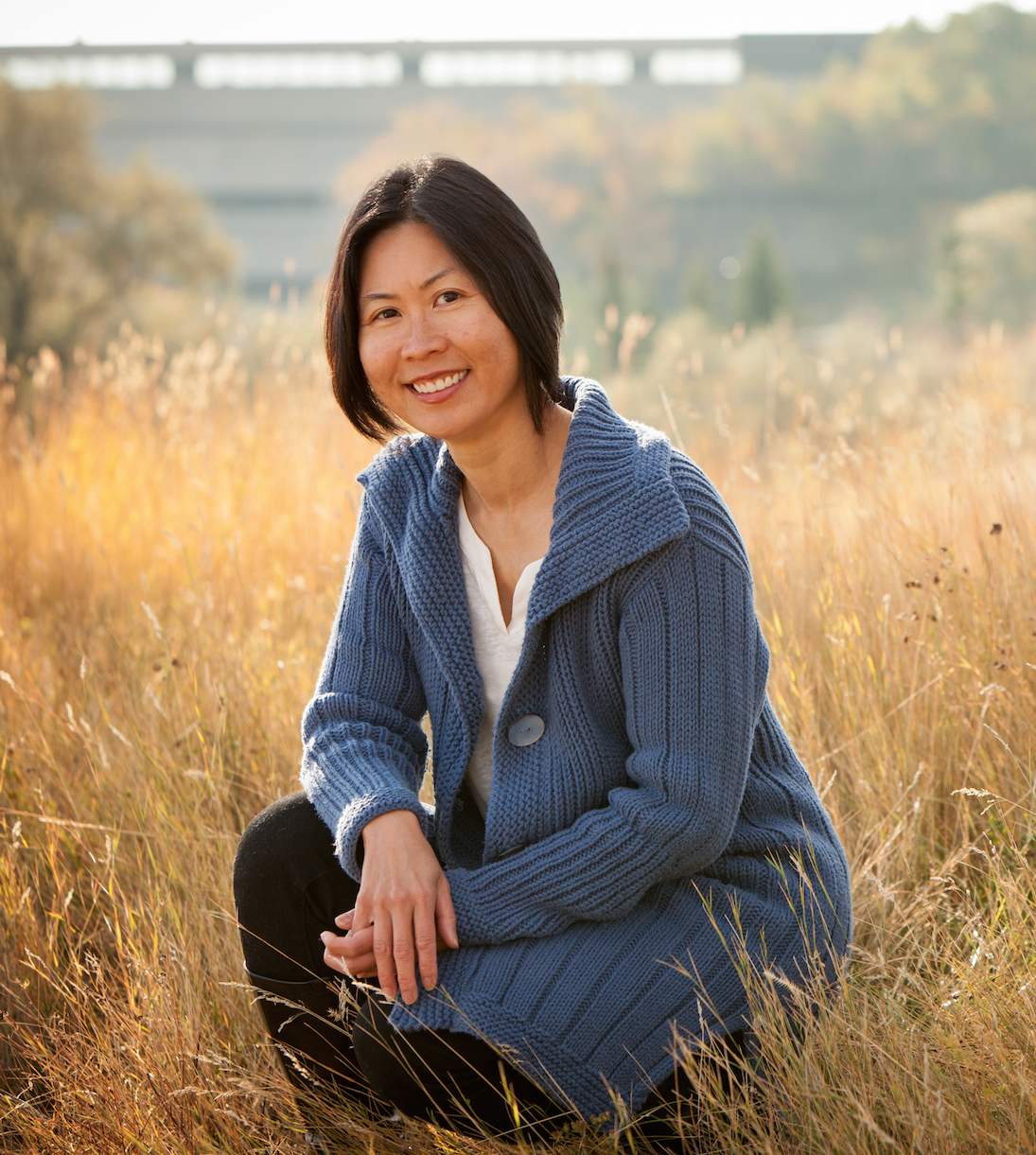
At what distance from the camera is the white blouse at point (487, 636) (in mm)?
1528

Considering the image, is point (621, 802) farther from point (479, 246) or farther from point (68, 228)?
point (68, 228)

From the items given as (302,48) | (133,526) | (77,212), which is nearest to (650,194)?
(302,48)

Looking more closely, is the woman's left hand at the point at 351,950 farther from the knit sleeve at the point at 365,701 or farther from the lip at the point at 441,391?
the lip at the point at 441,391

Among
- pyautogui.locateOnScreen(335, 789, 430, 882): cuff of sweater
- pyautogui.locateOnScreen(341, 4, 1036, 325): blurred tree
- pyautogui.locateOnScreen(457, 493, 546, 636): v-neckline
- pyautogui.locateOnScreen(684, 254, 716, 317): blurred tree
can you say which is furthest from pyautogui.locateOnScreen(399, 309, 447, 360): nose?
pyautogui.locateOnScreen(341, 4, 1036, 325): blurred tree

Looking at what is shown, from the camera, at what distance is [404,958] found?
1358mm

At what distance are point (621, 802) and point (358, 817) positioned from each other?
354mm

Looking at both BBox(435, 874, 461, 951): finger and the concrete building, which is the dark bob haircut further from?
the concrete building

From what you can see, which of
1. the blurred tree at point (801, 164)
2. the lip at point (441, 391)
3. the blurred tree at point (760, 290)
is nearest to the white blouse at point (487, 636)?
the lip at point (441, 391)

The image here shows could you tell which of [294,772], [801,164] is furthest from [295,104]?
[294,772]

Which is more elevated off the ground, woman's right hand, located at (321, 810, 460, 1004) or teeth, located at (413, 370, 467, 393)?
teeth, located at (413, 370, 467, 393)

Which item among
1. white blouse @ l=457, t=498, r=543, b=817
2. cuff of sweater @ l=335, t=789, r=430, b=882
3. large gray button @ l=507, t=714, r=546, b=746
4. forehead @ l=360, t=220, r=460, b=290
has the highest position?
forehead @ l=360, t=220, r=460, b=290

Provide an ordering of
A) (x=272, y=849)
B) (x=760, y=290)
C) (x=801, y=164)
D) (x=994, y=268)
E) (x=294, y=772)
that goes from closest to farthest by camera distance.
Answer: (x=272, y=849), (x=294, y=772), (x=760, y=290), (x=994, y=268), (x=801, y=164)

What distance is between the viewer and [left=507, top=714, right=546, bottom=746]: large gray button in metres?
1.47

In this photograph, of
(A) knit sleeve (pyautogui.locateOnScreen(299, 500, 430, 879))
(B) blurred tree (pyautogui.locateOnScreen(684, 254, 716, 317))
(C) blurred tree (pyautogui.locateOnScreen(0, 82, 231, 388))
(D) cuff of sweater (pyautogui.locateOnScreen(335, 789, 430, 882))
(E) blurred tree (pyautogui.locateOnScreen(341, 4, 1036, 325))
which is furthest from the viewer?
(E) blurred tree (pyautogui.locateOnScreen(341, 4, 1036, 325))
